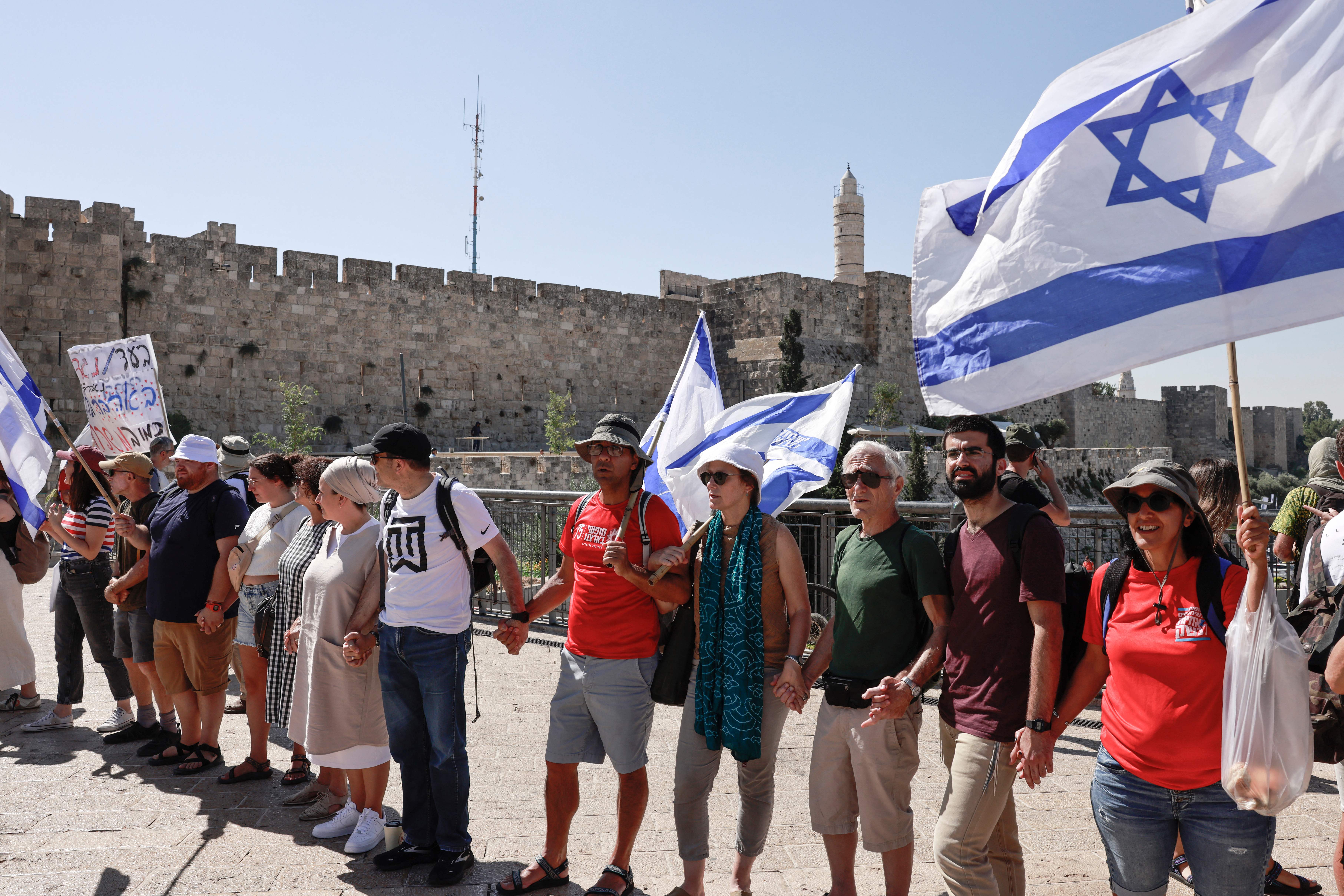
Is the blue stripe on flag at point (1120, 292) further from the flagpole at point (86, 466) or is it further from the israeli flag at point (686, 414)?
the flagpole at point (86, 466)

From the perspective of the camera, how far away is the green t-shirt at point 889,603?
2846 mm

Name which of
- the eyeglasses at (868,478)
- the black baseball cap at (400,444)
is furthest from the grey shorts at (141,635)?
the eyeglasses at (868,478)

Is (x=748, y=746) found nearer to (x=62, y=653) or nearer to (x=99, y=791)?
(x=99, y=791)

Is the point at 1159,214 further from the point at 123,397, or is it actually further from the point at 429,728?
the point at 123,397

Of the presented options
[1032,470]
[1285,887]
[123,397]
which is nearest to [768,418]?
[1032,470]

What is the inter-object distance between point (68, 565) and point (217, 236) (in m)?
17.9

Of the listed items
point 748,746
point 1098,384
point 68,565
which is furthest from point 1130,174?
point 1098,384

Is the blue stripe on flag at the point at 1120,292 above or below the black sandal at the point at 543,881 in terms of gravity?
above

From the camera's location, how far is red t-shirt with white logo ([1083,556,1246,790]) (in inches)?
87.2

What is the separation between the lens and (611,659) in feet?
10.7

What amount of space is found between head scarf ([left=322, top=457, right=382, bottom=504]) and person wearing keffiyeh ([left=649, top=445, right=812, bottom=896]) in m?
1.38

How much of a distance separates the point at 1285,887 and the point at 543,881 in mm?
2464

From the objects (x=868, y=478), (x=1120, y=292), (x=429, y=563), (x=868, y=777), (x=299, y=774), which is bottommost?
(x=299, y=774)

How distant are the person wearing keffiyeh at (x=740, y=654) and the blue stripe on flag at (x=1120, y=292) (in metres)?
0.71
